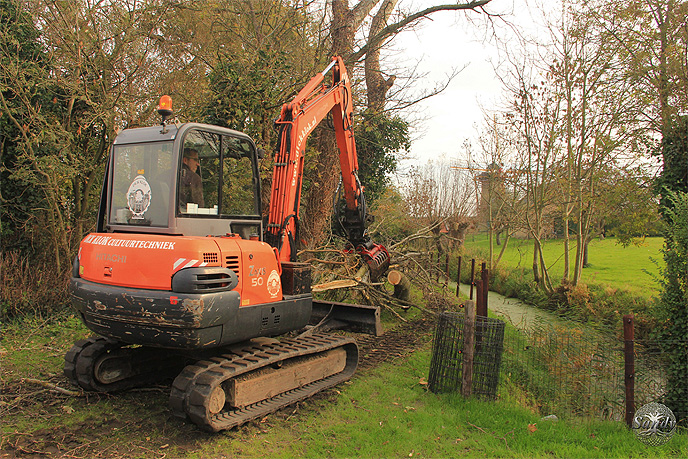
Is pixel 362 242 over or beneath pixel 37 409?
over

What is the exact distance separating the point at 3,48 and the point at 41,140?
1.88m

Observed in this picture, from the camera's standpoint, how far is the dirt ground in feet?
13.5

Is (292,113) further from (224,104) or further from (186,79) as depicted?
(186,79)

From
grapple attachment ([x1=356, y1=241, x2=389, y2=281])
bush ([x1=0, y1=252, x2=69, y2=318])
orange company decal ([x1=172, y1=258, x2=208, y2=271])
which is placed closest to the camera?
orange company decal ([x1=172, y1=258, x2=208, y2=271])

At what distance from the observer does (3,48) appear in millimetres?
8516

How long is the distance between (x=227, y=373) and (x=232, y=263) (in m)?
1.04

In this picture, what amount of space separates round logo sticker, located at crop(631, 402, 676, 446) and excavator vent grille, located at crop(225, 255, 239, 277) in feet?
14.7

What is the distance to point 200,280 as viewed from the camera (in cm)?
424

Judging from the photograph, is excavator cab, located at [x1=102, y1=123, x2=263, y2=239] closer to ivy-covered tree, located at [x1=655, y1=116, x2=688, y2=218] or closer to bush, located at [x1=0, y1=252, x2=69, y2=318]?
bush, located at [x1=0, y1=252, x2=69, y2=318]

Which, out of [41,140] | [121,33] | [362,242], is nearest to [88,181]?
[41,140]

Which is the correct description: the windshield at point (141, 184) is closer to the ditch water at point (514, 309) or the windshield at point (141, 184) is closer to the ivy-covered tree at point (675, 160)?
the ditch water at point (514, 309)

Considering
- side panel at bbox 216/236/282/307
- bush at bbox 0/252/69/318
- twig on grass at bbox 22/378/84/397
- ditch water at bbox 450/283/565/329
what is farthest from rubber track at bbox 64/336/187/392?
ditch water at bbox 450/283/565/329

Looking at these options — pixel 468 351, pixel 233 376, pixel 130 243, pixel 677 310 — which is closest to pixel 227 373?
pixel 233 376

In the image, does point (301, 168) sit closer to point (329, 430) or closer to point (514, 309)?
point (329, 430)
